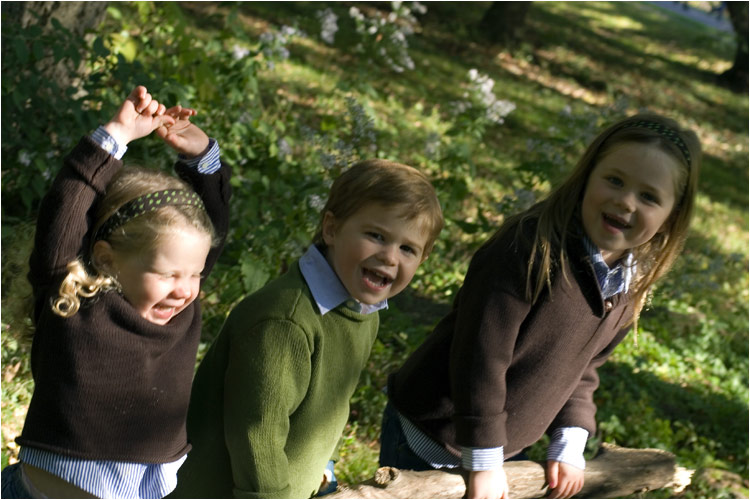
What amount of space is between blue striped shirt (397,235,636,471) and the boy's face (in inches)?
22.2

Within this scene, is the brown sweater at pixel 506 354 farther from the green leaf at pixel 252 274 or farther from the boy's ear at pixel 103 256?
the green leaf at pixel 252 274

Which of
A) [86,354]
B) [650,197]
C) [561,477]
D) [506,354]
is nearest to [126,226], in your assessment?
[86,354]

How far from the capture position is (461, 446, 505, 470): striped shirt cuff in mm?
2418

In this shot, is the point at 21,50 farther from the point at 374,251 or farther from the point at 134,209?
the point at 374,251

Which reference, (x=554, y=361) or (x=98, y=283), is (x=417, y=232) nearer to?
(x=554, y=361)

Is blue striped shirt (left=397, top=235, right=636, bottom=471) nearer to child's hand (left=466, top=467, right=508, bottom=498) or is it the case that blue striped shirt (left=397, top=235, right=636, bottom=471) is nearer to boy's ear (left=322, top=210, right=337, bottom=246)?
child's hand (left=466, top=467, right=508, bottom=498)

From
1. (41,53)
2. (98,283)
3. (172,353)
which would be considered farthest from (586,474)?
(41,53)

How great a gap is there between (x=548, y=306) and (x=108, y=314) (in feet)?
3.92

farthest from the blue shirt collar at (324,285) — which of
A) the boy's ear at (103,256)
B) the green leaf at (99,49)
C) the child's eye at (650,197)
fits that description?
the green leaf at (99,49)

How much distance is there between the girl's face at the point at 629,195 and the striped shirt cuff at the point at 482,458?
0.68 metres

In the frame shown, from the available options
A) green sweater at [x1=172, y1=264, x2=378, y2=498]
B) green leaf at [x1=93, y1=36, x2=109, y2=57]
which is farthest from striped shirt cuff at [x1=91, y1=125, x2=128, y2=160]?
green leaf at [x1=93, y1=36, x2=109, y2=57]

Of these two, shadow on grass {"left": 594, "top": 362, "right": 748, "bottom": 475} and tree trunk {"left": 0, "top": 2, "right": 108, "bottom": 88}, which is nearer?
tree trunk {"left": 0, "top": 2, "right": 108, "bottom": 88}

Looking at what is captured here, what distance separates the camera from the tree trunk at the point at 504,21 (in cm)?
1127

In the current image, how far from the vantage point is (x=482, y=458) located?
2.42 metres
